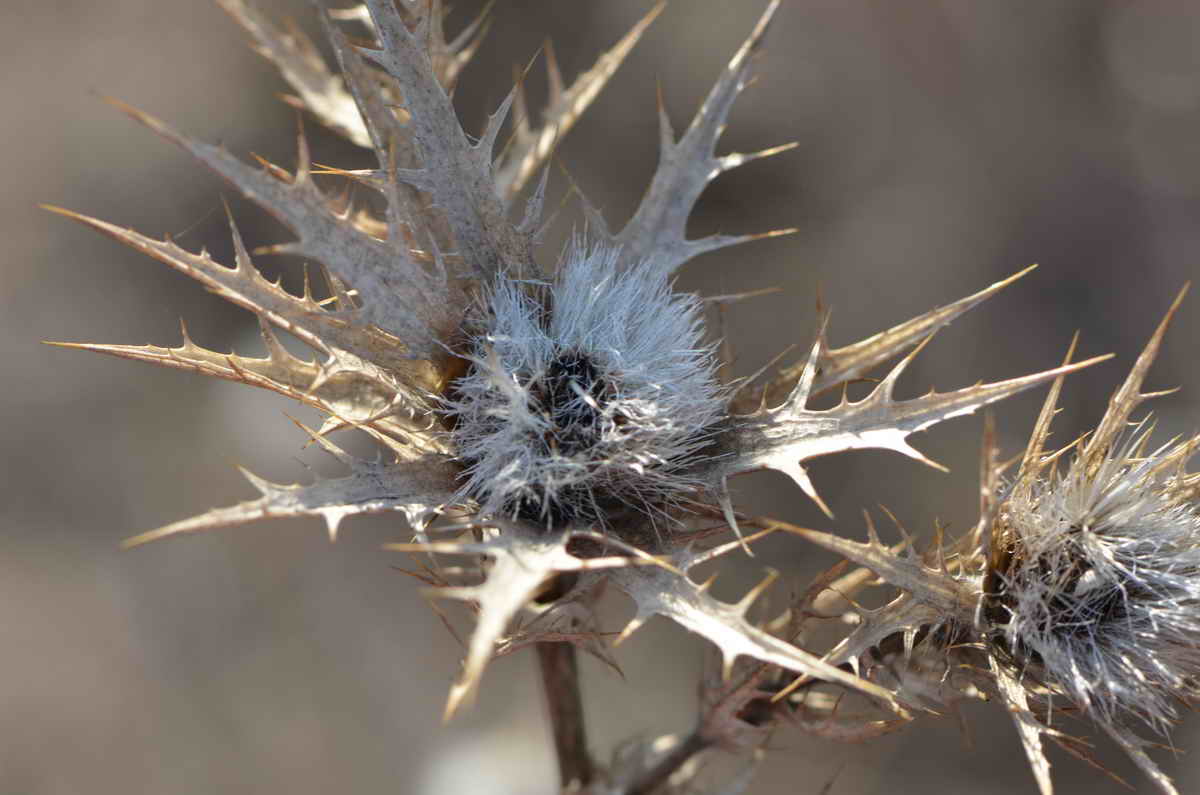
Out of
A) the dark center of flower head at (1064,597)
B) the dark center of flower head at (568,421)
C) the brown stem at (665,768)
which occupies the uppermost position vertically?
the dark center of flower head at (568,421)

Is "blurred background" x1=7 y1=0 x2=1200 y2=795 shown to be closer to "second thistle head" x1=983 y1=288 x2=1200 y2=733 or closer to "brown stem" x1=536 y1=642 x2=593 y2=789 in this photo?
"brown stem" x1=536 y1=642 x2=593 y2=789

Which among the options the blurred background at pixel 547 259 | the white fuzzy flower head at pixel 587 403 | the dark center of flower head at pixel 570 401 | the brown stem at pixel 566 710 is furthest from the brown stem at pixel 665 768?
the blurred background at pixel 547 259

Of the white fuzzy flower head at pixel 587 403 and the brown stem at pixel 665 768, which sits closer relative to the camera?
the white fuzzy flower head at pixel 587 403

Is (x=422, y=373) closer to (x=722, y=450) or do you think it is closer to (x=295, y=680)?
(x=722, y=450)

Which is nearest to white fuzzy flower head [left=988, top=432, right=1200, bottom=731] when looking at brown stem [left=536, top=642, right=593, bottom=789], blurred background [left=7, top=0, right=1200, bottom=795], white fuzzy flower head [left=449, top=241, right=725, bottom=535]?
white fuzzy flower head [left=449, top=241, right=725, bottom=535]

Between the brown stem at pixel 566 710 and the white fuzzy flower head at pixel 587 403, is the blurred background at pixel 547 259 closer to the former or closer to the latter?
the brown stem at pixel 566 710

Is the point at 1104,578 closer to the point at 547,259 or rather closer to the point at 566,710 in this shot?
the point at 566,710
